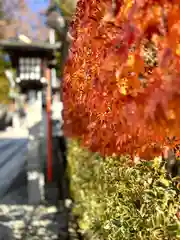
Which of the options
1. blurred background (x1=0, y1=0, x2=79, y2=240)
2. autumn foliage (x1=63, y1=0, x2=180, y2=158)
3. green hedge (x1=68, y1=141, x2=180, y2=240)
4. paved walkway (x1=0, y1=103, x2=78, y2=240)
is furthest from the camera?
blurred background (x1=0, y1=0, x2=79, y2=240)

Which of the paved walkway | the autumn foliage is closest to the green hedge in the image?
the autumn foliage

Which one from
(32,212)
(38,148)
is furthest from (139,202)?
(38,148)

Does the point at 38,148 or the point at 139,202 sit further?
the point at 38,148

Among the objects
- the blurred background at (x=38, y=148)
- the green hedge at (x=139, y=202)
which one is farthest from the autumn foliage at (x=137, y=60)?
the blurred background at (x=38, y=148)

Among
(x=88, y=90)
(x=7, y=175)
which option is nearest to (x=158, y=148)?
(x=88, y=90)

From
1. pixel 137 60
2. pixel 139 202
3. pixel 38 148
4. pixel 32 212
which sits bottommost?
pixel 32 212

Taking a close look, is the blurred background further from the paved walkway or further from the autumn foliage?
the autumn foliage

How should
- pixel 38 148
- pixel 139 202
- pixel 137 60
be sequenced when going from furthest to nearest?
pixel 38 148
pixel 139 202
pixel 137 60

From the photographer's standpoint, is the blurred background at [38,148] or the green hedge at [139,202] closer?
the green hedge at [139,202]

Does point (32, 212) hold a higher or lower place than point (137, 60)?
lower

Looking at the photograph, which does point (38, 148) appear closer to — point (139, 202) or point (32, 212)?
point (32, 212)

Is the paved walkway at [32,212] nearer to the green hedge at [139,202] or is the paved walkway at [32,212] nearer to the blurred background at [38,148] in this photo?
the blurred background at [38,148]

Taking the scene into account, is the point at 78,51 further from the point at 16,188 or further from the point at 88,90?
the point at 16,188

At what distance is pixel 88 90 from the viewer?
7.08 feet
